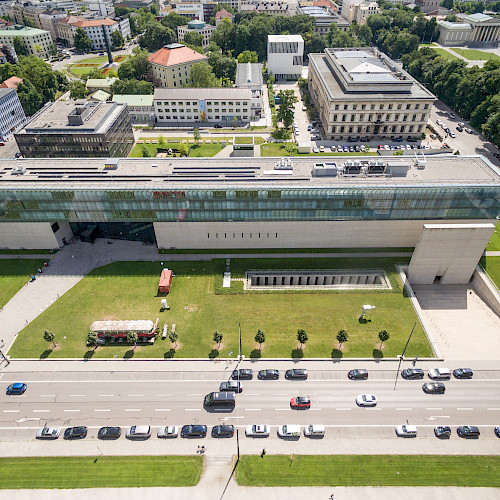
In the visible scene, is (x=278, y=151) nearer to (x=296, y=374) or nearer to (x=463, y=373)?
(x=296, y=374)

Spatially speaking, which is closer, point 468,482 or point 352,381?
point 468,482

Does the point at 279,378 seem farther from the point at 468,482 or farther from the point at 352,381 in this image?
the point at 468,482

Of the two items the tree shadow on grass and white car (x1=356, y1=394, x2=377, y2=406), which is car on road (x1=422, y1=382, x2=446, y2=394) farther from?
the tree shadow on grass

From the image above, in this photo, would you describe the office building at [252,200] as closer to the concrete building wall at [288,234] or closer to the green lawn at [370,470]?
the concrete building wall at [288,234]

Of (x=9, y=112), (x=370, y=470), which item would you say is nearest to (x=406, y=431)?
(x=370, y=470)

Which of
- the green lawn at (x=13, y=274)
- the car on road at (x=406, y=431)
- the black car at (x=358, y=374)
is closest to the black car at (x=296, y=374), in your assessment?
the black car at (x=358, y=374)

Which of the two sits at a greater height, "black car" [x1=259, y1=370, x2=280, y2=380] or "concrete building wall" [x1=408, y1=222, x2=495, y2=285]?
"concrete building wall" [x1=408, y1=222, x2=495, y2=285]

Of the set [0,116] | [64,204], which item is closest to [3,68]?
[0,116]

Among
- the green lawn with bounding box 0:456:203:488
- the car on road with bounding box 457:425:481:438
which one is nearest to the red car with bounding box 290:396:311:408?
the green lawn with bounding box 0:456:203:488
